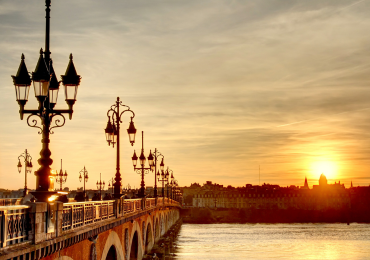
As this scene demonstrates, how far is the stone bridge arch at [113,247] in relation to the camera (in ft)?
66.5

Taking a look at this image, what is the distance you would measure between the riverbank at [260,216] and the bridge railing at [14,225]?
144327mm

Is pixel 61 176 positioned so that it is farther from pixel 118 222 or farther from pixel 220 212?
pixel 220 212

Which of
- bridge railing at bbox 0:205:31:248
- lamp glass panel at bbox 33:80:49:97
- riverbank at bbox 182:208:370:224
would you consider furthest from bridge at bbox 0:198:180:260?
riverbank at bbox 182:208:370:224

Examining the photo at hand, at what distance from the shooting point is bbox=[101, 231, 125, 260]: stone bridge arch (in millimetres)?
20281

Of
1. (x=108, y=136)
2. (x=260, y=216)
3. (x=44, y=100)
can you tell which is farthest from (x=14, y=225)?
(x=260, y=216)

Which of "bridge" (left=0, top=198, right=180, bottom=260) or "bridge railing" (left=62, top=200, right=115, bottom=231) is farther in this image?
"bridge railing" (left=62, top=200, right=115, bottom=231)

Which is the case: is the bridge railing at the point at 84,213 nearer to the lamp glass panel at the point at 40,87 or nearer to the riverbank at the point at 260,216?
the lamp glass panel at the point at 40,87

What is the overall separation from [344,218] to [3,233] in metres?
157

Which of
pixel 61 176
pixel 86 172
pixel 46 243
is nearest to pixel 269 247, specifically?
pixel 86 172

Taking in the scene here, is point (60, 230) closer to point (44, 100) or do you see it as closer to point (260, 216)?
point (44, 100)

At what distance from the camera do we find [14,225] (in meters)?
9.95

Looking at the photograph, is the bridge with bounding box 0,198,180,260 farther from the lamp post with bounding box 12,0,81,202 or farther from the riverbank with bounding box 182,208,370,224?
the riverbank with bounding box 182,208,370,224

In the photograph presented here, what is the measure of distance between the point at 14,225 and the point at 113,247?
553 inches

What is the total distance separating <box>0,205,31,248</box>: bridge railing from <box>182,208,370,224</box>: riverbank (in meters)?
144
